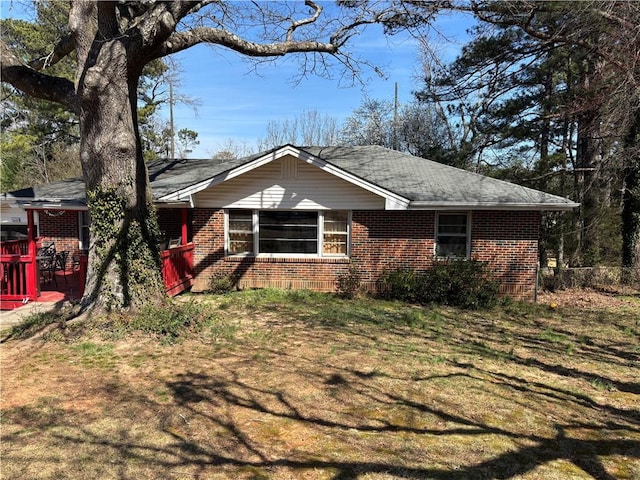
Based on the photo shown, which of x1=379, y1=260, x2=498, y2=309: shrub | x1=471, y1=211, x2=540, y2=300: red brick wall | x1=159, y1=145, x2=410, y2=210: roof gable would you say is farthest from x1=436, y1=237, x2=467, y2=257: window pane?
x1=159, y1=145, x2=410, y2=210: roof gable

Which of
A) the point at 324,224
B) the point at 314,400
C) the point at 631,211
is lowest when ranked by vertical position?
the point at 314,400

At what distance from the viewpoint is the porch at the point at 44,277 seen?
9.30m

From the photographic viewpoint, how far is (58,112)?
24.5 metres

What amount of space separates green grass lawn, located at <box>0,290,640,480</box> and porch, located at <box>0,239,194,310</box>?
2.30 m

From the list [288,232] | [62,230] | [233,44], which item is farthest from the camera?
[62,230]

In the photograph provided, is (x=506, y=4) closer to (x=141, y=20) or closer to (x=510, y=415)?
(x=141, y=20)

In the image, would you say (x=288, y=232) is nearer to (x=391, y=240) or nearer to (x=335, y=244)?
(x=335, y=244)

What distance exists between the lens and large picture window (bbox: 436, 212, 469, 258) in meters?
11.5

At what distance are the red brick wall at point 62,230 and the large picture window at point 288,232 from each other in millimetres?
5046

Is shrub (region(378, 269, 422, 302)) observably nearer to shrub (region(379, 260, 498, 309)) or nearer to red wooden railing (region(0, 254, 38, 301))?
shrub (region(379, 260, 498, 309))

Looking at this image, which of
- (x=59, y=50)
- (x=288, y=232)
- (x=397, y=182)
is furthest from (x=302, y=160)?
(x=59, y=50)

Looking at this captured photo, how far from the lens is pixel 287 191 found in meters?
11.5

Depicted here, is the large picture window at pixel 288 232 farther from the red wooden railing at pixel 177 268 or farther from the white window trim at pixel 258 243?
the red wooden railing at pixel 177 268

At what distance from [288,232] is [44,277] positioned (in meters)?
7.16
